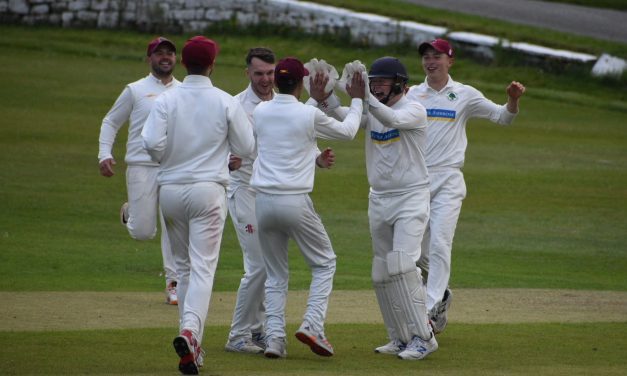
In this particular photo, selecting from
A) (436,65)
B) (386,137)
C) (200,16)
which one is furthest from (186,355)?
(200,16)

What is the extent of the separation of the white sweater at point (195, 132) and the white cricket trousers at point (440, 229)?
228 cm

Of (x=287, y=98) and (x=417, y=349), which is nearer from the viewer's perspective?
(x=287, y=98)

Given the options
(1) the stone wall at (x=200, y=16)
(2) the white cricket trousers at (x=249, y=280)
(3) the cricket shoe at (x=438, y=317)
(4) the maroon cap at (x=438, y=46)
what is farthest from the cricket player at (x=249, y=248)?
(1) the stone wall at (x=200, y=16)

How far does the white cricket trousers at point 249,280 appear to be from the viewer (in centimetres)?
991

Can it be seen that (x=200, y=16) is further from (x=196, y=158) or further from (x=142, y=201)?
(x=196, y=158)

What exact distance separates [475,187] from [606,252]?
444cm

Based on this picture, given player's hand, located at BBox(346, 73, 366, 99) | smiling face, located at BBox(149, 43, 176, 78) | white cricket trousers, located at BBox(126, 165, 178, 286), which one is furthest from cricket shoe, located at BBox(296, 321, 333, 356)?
smiling face, located at BBox(149, 43, 176, 78)

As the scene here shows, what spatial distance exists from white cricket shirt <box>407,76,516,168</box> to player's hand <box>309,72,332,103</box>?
5.87ft

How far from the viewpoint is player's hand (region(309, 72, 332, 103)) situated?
970 centimetres

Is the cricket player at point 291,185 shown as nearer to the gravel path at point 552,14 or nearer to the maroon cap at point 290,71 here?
the maroon cap at point 290,71

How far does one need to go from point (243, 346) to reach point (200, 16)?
75.1ft

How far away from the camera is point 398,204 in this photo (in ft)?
32.7

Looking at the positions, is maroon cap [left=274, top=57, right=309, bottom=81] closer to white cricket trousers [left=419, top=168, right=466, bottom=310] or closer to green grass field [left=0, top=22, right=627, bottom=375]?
green grass field [left=0, top=22, right=627, bottom=375]

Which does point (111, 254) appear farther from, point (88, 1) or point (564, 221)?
point (88, 1)
